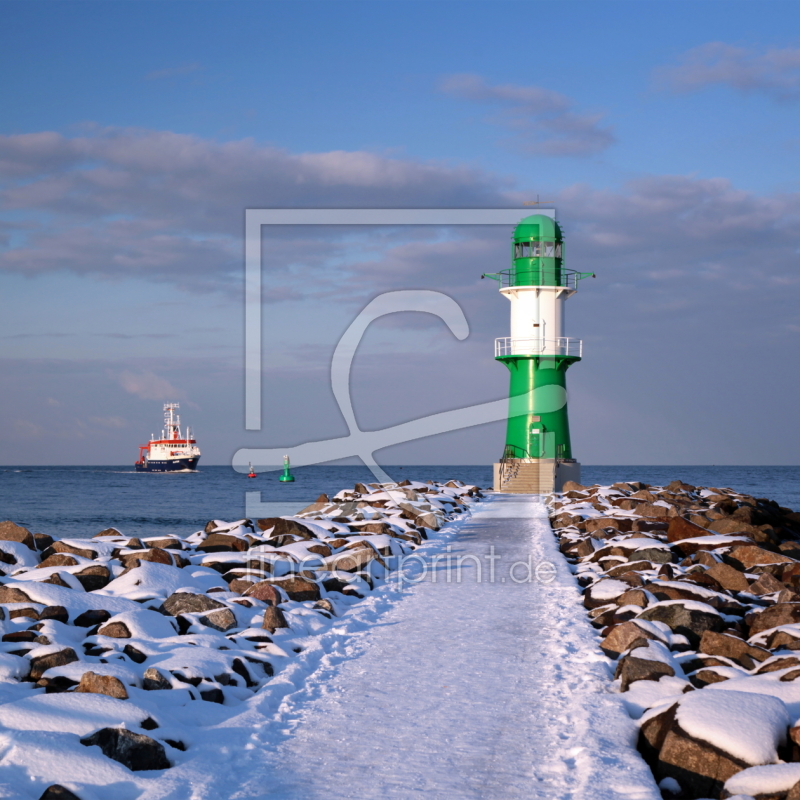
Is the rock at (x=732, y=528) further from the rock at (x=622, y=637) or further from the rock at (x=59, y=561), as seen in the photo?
the rock at (x=59, y=561)

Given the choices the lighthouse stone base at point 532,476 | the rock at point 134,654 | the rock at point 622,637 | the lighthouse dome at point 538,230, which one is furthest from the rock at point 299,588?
the lighthouse dome at point 538,230

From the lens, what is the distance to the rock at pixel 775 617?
7555mm

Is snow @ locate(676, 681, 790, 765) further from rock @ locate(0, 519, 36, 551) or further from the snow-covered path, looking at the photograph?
rock @ locate(0, 519, 36, 551)


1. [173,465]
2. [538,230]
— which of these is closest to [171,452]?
[173,465]

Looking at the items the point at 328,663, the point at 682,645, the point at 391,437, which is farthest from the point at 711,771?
the point at 391,437

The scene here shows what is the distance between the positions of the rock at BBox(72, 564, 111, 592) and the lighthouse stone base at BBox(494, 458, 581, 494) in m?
18.9

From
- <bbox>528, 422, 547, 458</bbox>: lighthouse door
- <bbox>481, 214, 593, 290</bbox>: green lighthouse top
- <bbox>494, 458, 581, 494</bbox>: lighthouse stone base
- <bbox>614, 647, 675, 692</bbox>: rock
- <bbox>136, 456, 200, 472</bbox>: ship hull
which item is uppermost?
<bbox>481, 214, 593, 290</bbox>: green lighthouse top

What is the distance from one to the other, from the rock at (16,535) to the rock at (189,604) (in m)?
3.83

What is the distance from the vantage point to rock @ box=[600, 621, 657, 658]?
22.7ft

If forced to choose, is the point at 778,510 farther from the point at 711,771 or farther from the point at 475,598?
the point at 711,771

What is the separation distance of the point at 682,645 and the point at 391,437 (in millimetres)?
10906

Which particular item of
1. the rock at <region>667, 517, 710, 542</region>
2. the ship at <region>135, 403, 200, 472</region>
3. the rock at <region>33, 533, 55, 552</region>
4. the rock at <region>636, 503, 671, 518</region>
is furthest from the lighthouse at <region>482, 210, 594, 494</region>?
the ship at <region>135, 403, 200, 472</region>

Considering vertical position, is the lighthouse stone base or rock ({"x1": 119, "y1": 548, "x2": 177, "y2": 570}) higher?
rock ({"x1": 119, "y1": 548, "x2": 177, "y2": 570})

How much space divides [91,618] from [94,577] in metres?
1.65
